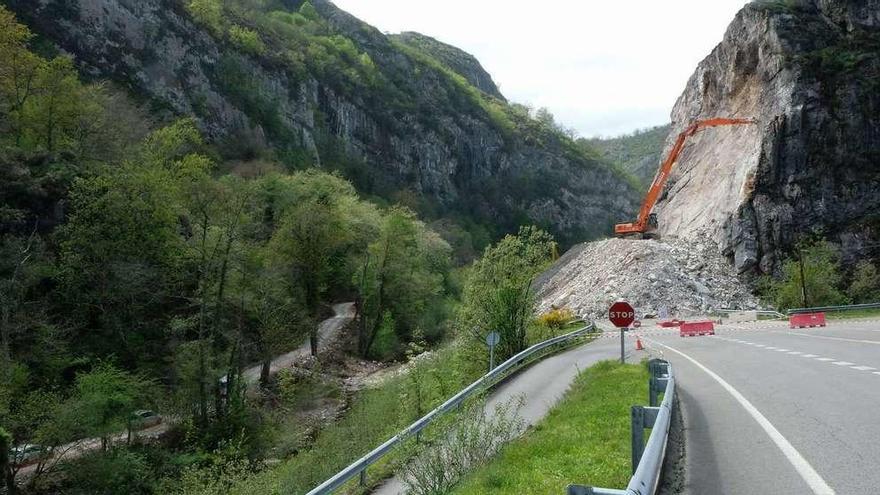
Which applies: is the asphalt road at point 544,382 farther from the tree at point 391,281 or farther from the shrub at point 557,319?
the tree at point 391,281

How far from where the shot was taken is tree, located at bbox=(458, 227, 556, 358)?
1021 inches

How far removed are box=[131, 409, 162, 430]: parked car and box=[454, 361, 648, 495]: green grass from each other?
66.3 ft

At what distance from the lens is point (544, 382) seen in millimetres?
20266

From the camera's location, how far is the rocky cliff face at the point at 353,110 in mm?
68125

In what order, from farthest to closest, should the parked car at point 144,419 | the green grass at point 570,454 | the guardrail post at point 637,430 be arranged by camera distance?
1. the parked car at point 144,419
2. the green grass at point 570,454
3. the guardrail post at point 637,430

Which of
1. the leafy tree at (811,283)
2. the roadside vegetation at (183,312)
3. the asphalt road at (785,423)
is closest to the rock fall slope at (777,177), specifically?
the leafy tree at (811,283)

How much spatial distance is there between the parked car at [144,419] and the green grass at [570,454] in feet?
66.3

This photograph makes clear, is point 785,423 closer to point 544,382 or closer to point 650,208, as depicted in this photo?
point 544,382

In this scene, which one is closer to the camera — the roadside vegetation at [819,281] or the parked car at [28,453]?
the parked car at [28,453]

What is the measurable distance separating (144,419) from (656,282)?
38237mm

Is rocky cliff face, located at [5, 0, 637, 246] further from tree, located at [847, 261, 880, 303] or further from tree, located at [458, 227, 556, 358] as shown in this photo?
tree, located at [847, 261, 880, 303]

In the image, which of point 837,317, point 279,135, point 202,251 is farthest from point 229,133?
point 837,317

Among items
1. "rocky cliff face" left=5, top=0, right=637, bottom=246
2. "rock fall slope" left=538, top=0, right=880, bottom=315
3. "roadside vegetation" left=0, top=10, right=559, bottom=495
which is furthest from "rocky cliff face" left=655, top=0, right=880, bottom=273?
"rocky cliff face" left=5, top=0, right=637, bottom=246

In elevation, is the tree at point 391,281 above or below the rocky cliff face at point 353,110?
below
